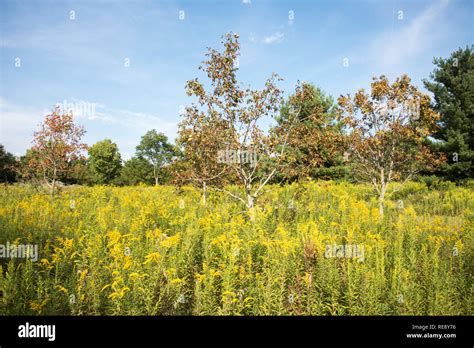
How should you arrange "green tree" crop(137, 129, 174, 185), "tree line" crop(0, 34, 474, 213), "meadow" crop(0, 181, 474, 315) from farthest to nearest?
"green tree" crop(137, 129, 174, 185), "tree line" crop(0, 34, 474, 213), "meadow" crop(0, 181, 474, 315)

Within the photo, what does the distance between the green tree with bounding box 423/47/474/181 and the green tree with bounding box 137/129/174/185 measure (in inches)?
1277

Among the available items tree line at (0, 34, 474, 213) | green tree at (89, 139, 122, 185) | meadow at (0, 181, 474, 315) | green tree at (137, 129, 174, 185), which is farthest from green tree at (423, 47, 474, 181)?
green tree at (89, 139, 122, 185)

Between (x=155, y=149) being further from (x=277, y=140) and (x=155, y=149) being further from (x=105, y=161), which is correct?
(x=277, y=140)

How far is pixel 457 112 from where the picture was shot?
17.7 m

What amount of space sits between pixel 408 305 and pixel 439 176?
19.6 meters

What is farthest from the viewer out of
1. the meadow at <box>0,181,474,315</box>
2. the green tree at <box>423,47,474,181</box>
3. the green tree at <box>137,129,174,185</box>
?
the green tree at <box>137,129,174,185</box>

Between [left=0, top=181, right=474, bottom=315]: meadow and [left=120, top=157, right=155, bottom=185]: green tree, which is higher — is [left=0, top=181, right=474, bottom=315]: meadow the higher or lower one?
the lower one

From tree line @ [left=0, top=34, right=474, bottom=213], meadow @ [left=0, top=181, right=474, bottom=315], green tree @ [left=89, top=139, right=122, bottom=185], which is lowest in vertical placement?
meadow @ [left=0, top=181, right=474, bottom=315]

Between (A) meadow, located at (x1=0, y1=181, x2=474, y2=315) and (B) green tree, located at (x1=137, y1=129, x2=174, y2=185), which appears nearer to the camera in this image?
(A) meadow, located at (x1=0, y1=181, x2=474, y2=315)

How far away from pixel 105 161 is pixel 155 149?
9414 mm

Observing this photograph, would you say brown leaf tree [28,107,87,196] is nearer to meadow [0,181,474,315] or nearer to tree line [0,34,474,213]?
tree line [0,34,474,213]

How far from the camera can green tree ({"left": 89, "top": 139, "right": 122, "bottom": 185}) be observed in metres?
48.0

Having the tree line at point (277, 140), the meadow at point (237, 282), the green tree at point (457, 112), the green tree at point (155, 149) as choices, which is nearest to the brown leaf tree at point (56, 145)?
the tree line at point (277, 140)
